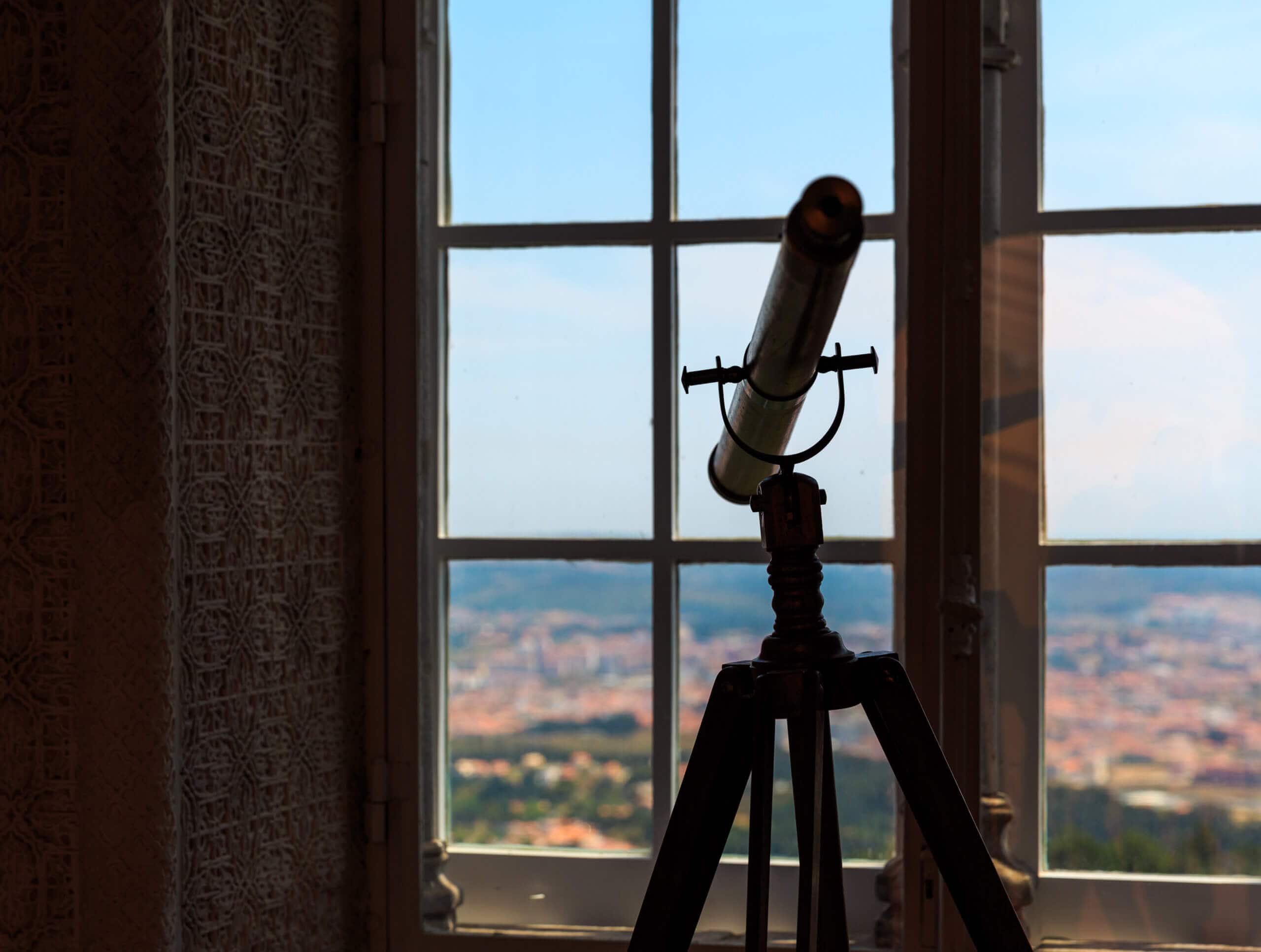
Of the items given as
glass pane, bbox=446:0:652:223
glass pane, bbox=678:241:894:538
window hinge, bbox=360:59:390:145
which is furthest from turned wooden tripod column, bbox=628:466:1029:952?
window hinge, bbox=360:59:390:145

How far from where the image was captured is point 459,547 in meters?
1.79

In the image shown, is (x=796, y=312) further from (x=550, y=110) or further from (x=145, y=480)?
(x=550, y=110)

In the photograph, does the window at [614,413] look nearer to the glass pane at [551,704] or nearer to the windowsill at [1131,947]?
the glass pane at [551,704]

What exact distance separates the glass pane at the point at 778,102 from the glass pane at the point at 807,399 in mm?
84

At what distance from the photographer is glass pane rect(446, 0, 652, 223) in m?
1.74

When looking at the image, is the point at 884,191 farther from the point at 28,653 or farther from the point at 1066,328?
the point at 28,653

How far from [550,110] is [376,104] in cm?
27

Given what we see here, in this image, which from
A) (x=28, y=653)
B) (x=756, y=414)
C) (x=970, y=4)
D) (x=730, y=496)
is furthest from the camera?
(x=970, y=4)

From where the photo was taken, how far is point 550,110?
1.76 meters

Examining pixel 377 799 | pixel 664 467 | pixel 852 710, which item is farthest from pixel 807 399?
pixel 377 799

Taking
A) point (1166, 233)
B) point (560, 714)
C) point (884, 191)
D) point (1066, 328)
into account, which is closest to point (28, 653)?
point (560, 714)

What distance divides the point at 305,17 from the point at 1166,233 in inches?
51.3

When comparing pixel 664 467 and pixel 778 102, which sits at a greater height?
pixel 778 102

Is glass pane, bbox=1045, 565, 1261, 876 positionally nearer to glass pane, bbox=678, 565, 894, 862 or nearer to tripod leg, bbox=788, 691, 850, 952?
glass pane, bbox=678, 565, 894, 862
